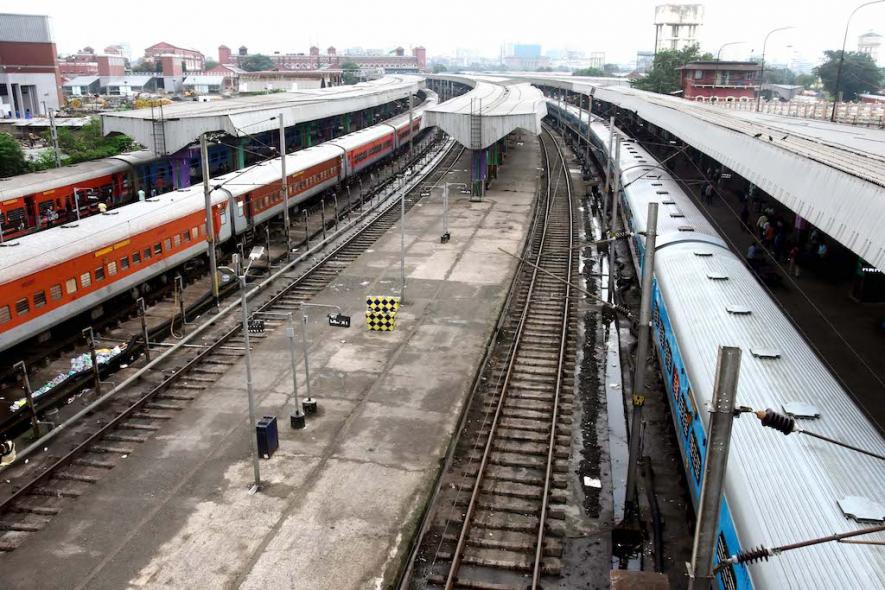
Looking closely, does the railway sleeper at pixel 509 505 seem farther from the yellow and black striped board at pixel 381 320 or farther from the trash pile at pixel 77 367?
the trash pile at pixel 77 367

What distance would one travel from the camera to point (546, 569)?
14125 mm

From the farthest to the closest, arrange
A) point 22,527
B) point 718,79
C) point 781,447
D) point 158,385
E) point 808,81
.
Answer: point 808,81 < point 718,79 < point 158,385 < point 22,527 < point 781,447

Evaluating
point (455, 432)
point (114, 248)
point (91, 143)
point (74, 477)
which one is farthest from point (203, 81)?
point (455, 432)

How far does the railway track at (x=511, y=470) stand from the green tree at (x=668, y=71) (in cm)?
8256

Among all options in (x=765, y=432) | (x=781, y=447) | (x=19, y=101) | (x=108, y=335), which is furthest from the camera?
(x=19, y=101)

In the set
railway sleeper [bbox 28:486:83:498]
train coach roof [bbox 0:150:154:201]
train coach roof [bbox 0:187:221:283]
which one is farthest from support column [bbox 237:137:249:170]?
railway sleeper [bbox 28:486:83:498]

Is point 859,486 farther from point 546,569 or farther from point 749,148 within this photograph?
point 749,148

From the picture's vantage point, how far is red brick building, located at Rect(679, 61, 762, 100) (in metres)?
83.3

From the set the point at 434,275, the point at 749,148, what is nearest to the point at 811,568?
the point at 749,148

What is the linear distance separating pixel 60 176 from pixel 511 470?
97.0 ft

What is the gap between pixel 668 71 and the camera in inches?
4048

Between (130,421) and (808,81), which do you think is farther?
(808,81)

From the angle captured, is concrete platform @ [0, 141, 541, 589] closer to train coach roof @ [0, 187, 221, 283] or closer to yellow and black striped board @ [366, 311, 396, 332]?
yellow and black striped board @ [366, 311, 396, 332]

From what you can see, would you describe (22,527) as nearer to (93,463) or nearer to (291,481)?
(93,463)
